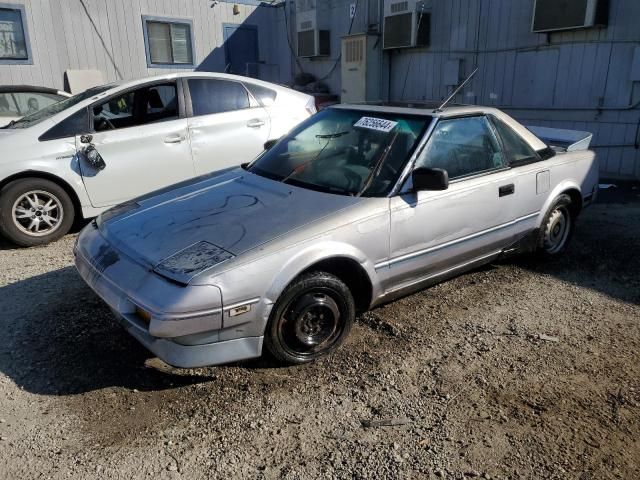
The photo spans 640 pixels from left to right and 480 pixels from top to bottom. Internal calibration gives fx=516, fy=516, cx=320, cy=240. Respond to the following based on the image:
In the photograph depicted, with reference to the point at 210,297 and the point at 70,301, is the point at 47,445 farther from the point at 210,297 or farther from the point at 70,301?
the point at 70,301

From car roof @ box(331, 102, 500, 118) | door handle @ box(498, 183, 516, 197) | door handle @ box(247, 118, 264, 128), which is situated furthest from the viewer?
door handle @ box(247, 118, 264, 128)

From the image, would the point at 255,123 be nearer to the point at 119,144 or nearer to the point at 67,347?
the point at 119,144

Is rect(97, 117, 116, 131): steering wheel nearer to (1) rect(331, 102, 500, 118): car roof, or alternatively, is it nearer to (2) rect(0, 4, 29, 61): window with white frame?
(1) rect(331, 102, 500, 118): car roof

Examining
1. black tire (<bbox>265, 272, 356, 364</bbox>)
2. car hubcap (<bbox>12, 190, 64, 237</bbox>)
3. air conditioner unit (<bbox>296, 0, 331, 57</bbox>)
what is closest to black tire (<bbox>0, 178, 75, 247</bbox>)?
car hubcap (<bbox>12, 190, 64, 237</bbox>)

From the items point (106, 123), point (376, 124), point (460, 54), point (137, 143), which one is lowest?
point (137, 143)

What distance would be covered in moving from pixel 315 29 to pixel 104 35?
16.9 ft

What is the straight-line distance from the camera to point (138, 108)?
5.52m

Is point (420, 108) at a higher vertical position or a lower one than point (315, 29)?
lower

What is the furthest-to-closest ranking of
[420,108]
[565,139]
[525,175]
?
1. [565,139]
2. [525,175]
3. [420,108]

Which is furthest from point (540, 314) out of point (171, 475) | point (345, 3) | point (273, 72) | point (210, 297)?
point (273, 72)

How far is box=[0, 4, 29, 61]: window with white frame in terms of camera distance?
36.6 feet

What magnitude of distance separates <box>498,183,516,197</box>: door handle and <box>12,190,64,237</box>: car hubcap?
413 centimetres

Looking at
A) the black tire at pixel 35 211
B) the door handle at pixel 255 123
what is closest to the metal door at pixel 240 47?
the door handle at pixel 255 123

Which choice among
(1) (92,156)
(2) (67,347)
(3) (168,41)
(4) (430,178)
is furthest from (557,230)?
(3) (168,41)
